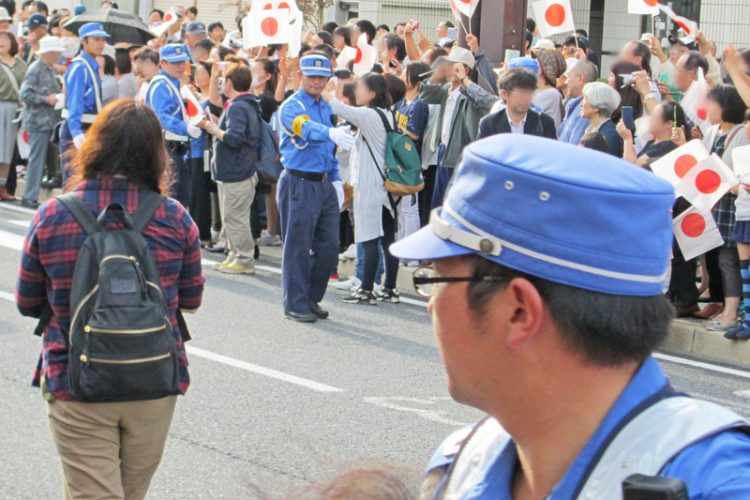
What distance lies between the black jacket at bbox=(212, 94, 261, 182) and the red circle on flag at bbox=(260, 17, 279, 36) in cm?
202

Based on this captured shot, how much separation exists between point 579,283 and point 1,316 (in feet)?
24.7

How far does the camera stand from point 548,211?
1.64 m

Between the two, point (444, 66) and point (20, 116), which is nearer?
point (444, 66)

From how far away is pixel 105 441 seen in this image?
392 cm

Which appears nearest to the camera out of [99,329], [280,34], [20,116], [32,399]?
[99,329]

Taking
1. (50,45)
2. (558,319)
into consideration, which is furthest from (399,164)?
(558,319)

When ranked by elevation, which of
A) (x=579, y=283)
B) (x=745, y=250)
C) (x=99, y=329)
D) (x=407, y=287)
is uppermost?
(x=579, y=283)

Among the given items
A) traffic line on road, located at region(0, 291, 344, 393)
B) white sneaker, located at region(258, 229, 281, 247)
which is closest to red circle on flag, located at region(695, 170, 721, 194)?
traffic line on road, located at region(0, 291, 344, 393)

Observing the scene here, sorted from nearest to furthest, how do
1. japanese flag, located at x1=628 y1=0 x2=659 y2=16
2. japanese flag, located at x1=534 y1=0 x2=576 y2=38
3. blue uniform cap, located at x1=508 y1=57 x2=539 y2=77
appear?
blue uniform cap, located at x1=508 y1=57 x2=539 y2=77
japanese flag, located at x1=628 y1=0 x2=659 y2=16
japanese flag, located at x1=534 y1=0 x2=576 y2=38

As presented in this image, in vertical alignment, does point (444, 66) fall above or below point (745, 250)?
above

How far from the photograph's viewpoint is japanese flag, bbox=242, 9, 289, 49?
42.2 ft

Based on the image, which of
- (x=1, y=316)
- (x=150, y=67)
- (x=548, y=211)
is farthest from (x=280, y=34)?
(x=548, y=211)

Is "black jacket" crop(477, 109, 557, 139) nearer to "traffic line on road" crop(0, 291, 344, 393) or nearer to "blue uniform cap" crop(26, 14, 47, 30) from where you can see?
"traffic line on road" crop(0, 291, 344, 393)

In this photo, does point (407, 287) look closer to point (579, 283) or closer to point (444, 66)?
point (444, 66)
